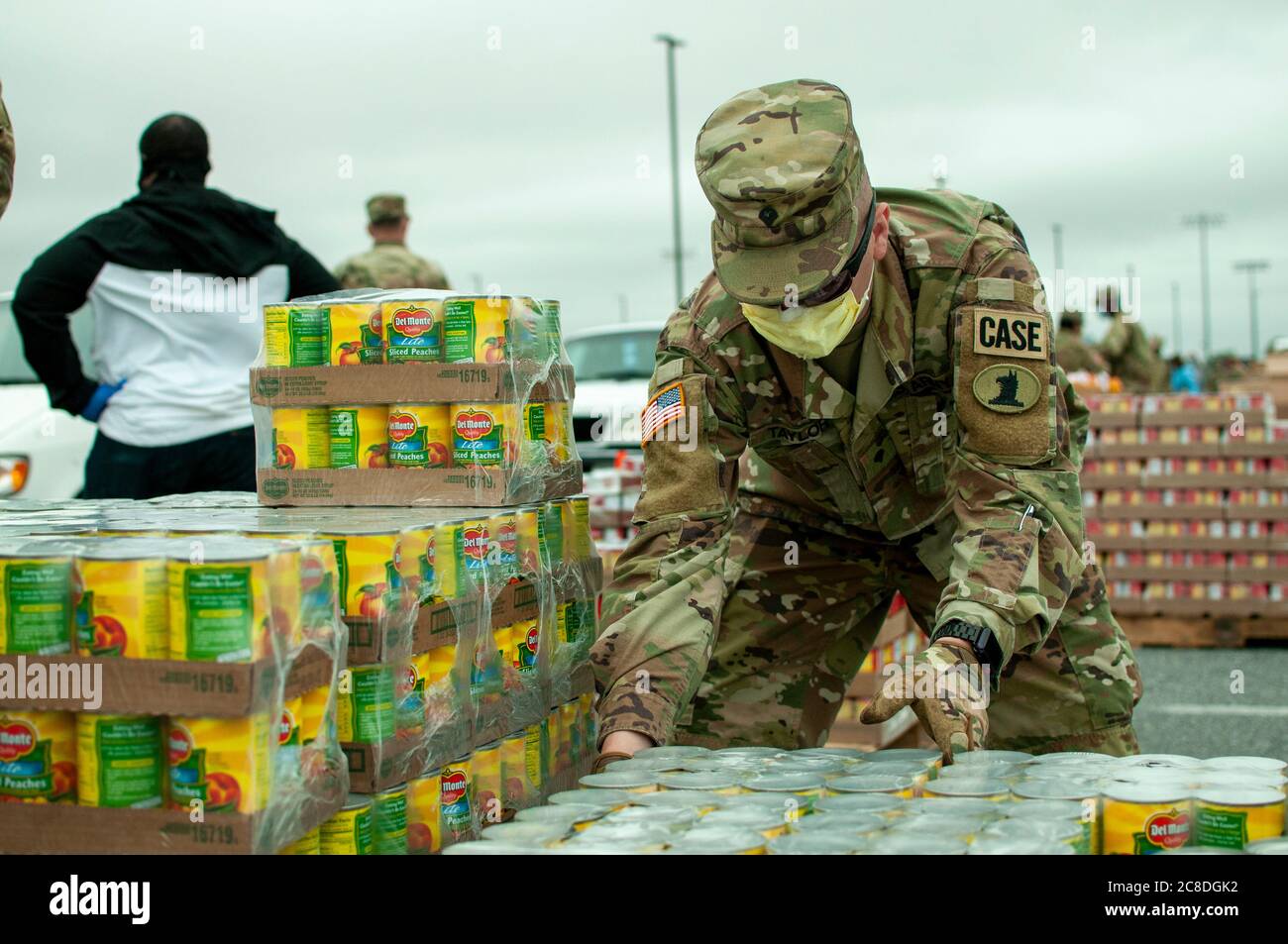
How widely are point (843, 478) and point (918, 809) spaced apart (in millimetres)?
1347

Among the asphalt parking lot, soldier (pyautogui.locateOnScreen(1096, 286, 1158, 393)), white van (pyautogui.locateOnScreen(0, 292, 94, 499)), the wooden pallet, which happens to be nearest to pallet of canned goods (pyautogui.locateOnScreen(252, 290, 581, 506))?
white van (pyautogui.locateOnScreen(0, 292, 94, 499))

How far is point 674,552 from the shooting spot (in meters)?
2.93

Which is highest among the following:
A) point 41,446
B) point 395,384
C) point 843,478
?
point 395,384

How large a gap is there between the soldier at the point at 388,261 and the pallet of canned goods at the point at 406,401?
11.3 feet

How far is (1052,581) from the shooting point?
9.20ft

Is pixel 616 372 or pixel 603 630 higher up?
pixel 616 372

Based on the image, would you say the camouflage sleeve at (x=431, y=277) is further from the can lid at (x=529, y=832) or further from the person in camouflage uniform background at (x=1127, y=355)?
the person in camouflage uniform background at (x=1127, y=355)

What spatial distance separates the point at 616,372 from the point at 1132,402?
3570 millimetres

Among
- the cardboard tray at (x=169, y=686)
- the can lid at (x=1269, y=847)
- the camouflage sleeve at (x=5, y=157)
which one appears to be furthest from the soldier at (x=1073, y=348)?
the cardboard tray at (x=169, y=686)

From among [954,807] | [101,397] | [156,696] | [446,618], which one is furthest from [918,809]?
[101,397]

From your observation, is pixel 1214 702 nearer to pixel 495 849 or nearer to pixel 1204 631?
pixel 1204 631

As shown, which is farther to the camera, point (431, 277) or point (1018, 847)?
point (431, 277)
